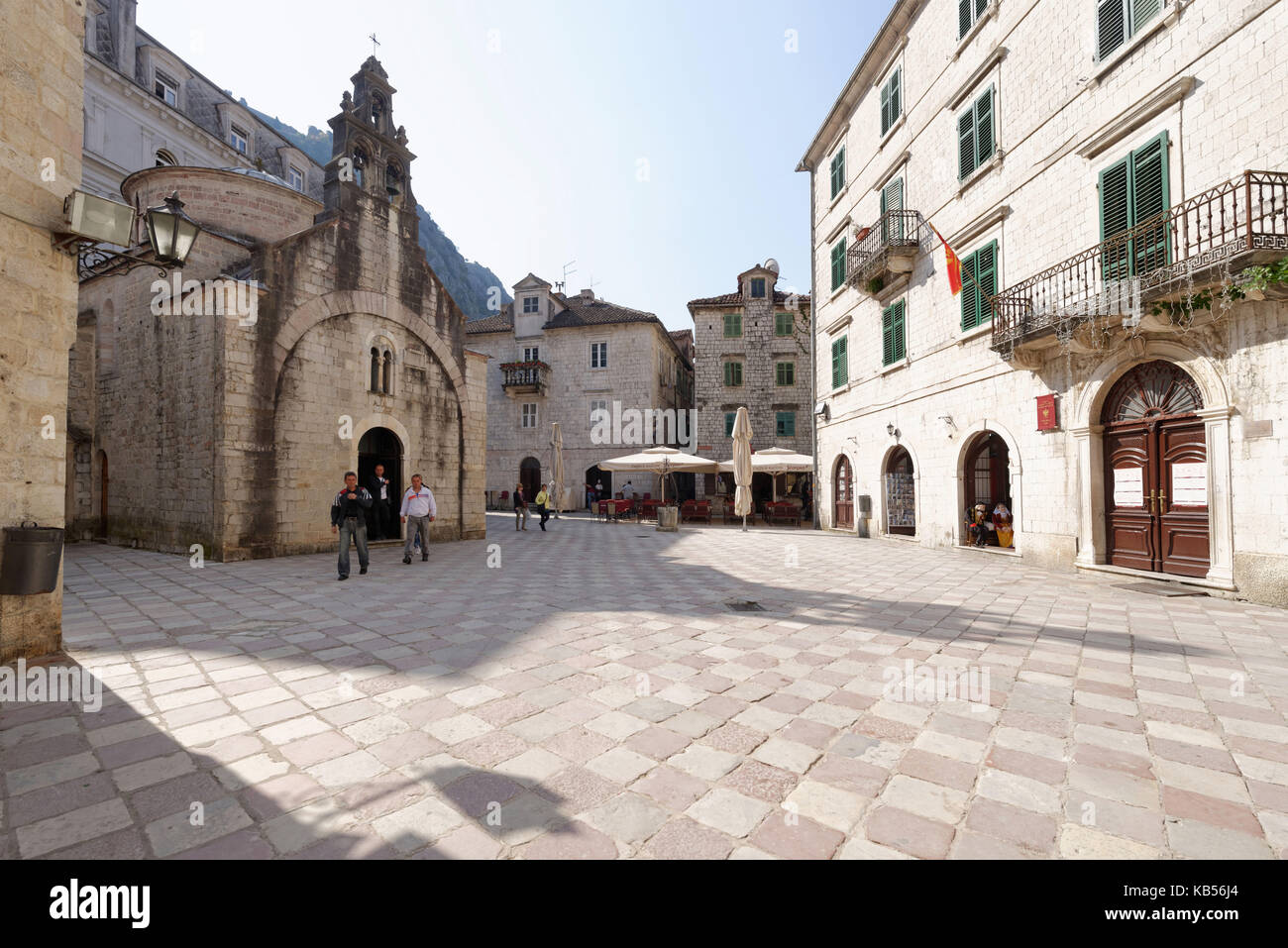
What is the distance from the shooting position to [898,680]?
13.4ft

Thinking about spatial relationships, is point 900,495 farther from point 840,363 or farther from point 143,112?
point 143,112

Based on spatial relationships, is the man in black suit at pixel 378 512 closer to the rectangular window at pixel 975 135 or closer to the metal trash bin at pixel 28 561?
the metal trash bin at pixel 28 561

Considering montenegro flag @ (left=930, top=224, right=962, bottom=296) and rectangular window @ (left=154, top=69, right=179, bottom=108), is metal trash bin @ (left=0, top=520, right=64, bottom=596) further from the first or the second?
rectangular window @ (left=154, top=69, right=179, bottom=108)

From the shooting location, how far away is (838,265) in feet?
59.7

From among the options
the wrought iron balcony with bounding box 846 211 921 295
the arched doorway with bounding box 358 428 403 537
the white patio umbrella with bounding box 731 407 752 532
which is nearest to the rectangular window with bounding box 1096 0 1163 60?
the wrought iron balcony with bounding box 846 211 921 295

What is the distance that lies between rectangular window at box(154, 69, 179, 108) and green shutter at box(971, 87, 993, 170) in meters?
29.2

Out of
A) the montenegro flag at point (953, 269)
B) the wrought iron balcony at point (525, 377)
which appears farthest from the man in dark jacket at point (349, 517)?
the wrought iron balcony at point (525, 377)

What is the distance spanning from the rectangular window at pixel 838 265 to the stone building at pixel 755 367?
379 inches

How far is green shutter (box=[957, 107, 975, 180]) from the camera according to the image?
1224 centimetres

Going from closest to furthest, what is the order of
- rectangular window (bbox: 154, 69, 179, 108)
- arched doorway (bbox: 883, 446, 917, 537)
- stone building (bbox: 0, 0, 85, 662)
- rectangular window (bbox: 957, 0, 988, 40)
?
stone building (bbox: 0, 0, 85, 662)
rectangular window (bbox: 957, 0, 988, 40)
arched doorway (bbox: 883, 446, 917, 537)
rectangular window (bbox: 154, 69, 179, 108)

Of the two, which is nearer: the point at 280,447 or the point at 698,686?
the point at 698,686
